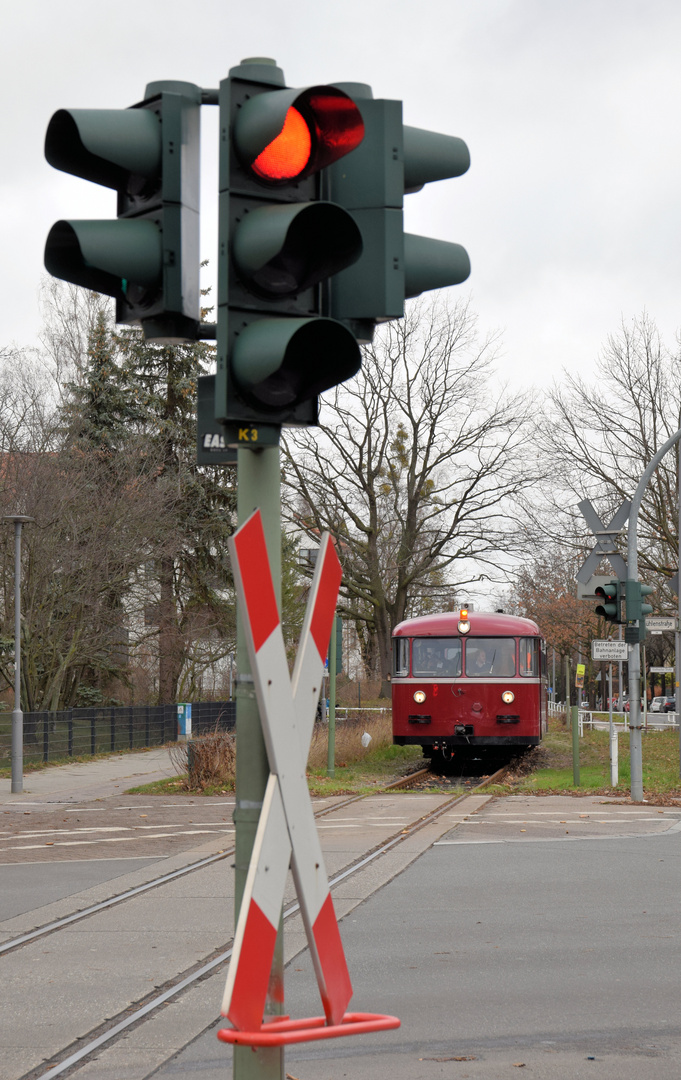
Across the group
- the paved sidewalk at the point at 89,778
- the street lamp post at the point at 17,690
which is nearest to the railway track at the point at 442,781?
the paved sidewalk at the point at 89,778

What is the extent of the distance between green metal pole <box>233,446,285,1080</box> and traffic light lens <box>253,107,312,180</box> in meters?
0.78

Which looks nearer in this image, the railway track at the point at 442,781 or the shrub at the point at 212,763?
the shrub at the point at 212,763

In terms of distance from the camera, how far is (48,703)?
1147 inches

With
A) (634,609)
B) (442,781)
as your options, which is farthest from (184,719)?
(634,609)

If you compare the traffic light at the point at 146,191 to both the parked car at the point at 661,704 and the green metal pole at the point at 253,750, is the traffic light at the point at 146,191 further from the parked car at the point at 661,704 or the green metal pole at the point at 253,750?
the parked car at the point at 661,704

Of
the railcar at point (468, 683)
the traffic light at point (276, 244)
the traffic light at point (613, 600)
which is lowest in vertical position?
the railcar at point (468, 683)

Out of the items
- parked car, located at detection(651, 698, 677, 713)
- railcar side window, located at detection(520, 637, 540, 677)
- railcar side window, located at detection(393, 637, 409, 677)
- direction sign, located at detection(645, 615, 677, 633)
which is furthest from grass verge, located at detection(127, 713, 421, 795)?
parked car, located at detection(651, 698, 677, 713)

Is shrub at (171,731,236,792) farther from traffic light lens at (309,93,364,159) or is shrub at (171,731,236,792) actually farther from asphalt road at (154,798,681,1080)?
traffic light lens at (309,93,364,159)

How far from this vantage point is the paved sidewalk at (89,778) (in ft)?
63.4

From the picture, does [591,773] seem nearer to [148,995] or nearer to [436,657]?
[436,657]

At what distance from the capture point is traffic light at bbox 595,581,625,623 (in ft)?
59.4

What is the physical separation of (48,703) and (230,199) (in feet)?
87.5

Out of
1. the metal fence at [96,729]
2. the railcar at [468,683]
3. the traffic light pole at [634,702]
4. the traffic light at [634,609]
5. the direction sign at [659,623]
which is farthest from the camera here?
the metal fence at [96,729]

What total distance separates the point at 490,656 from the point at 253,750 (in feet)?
71.9
